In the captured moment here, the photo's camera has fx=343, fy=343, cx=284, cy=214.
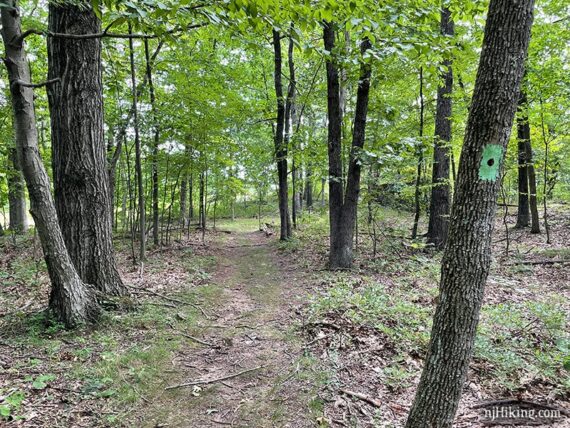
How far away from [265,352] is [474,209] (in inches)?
132

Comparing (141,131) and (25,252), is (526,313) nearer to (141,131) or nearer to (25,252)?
(141,131)

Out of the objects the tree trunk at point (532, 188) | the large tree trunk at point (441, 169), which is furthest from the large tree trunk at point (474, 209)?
the tree trunk at point (532, 188)

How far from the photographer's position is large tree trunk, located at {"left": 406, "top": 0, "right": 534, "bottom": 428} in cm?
227

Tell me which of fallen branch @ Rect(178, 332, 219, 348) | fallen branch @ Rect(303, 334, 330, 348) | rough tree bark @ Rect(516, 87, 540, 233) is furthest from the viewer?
rough tree bark @ Rect(516, 87, 540, 233)

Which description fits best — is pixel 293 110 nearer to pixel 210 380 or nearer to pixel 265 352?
pixel 265 352

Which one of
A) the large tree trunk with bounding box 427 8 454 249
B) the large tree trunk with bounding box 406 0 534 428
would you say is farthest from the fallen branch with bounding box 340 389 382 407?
the large tree trunk with bounding box 427 8 454 249

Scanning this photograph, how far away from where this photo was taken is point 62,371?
3.68m

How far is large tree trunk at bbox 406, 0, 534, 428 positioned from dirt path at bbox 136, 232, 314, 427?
1.42 meters

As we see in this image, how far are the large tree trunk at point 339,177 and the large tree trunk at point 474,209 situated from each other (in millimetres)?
5939

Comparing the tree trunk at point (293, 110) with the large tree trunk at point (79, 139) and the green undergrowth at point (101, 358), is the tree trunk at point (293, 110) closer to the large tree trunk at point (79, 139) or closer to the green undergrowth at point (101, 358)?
the large tree trunk at point (79, 139)

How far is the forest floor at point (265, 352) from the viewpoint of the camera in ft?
11.0

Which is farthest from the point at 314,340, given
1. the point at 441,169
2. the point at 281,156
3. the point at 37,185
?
the point at 281,156

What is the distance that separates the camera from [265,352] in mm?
4633

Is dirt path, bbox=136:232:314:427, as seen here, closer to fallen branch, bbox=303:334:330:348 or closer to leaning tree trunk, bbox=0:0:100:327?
fallen branch, bbox=303:334:330:348
